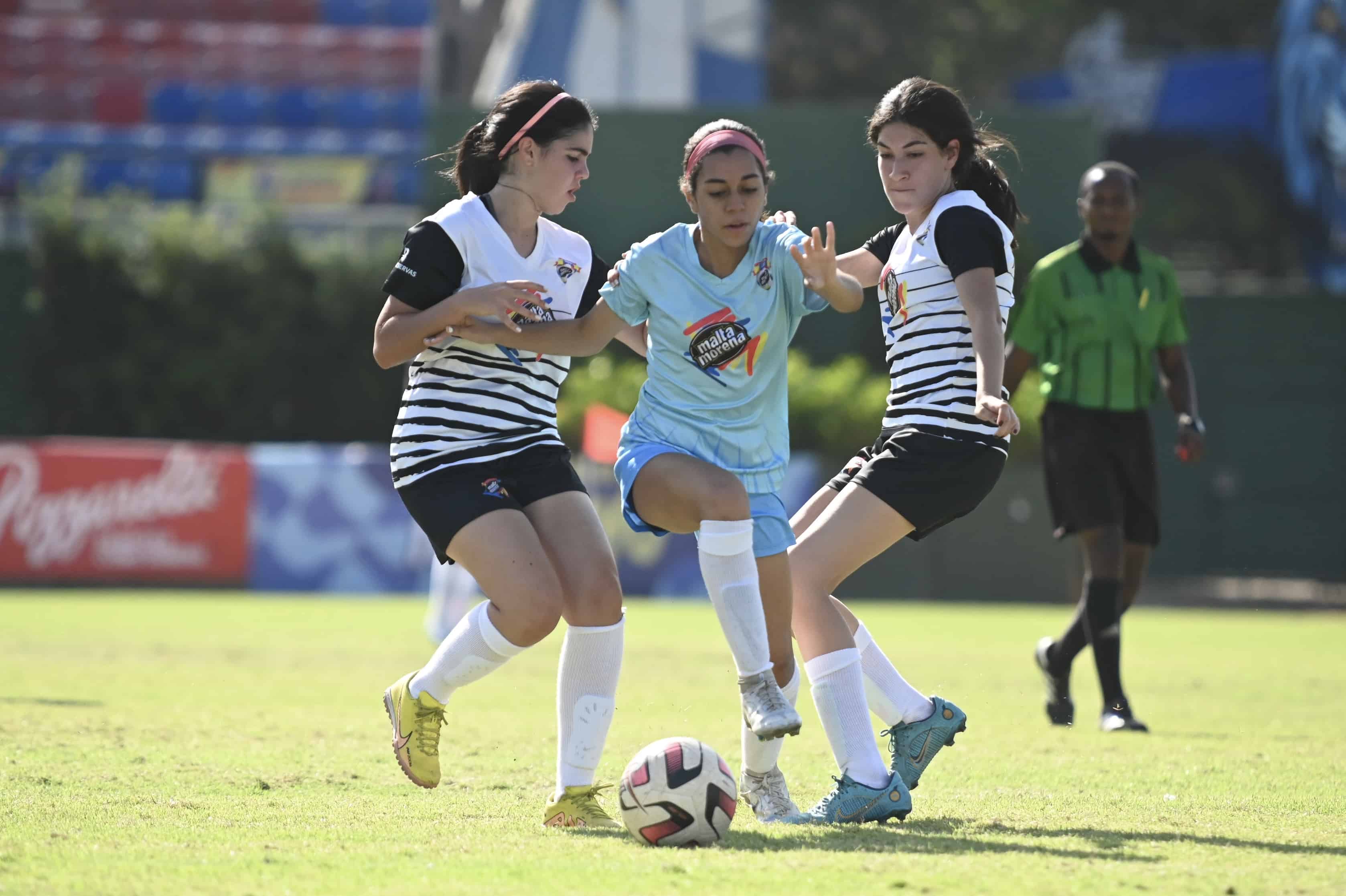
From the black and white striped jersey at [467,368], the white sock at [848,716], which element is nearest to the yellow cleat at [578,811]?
the white sock at [848,716]

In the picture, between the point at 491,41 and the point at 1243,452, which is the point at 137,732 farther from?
the point at 491,41

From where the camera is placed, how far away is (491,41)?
34250 mm

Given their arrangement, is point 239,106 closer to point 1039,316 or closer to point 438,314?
point 1039,316

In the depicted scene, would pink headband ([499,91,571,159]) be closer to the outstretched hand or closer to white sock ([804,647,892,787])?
the outstretched hand

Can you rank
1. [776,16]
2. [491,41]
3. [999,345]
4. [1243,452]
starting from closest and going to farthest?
1. [999,345]
2. [1243,452]
3. [491,41]
4. [776,16]

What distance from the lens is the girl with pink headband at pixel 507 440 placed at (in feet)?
15.8

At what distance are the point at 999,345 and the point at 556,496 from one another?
138 centimetres

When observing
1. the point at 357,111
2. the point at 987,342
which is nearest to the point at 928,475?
the point at 987,342

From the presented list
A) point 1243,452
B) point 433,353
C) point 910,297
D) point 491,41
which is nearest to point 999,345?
point 910,297

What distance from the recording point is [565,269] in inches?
204


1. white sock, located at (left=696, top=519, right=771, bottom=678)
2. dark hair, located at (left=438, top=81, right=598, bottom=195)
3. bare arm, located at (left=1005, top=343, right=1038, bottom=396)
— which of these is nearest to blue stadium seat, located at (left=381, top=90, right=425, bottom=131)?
bare arm, located at (left=1005, top=343, right=1038, bottom=396)

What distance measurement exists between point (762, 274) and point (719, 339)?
0.24 meters

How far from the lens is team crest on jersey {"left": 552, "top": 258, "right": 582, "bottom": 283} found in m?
5.16

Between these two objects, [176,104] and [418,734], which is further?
[176,104]
